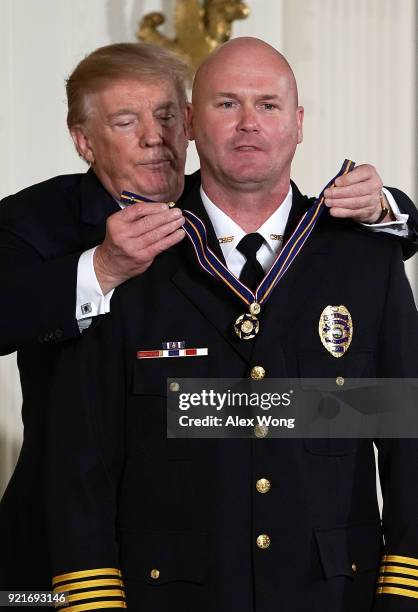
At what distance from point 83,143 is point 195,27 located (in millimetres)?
1069

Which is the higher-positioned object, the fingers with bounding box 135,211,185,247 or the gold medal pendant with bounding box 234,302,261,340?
the fingers with bounding box 135,211,185,247

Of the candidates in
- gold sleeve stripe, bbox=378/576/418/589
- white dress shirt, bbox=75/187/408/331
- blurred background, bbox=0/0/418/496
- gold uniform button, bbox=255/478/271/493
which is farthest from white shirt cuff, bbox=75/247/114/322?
blurred background, bbox=0/0/418/496

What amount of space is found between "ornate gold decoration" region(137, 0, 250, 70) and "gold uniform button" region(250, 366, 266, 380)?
5.15 ft

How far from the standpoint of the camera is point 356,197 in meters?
1.78

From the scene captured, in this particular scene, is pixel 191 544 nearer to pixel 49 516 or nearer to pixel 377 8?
pixel 49 516

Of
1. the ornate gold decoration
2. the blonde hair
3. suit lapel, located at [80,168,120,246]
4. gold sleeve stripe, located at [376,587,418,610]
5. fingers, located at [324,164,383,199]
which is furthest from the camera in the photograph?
the ornate gold decoration

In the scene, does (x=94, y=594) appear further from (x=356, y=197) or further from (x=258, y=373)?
(x=356, y=197)

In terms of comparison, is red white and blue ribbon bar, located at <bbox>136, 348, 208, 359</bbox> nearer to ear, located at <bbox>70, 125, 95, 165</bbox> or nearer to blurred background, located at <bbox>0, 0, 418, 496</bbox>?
ear, located at <bbox>70, 125, 95, 165</bbox>

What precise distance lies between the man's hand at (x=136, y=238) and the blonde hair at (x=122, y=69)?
0.42 meters

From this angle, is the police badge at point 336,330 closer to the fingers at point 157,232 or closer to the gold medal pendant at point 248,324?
the gold medal pendant at point 248,324

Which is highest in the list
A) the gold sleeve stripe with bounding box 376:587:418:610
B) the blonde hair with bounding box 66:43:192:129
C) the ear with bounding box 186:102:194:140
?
the blonde hair with bounding box 66:43:192:129

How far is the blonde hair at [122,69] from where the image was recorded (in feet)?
6.87

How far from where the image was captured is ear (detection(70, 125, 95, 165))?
7.04 ft

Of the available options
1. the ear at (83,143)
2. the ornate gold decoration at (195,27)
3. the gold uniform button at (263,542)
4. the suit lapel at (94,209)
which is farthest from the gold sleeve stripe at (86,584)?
the ornate gold decoration at (195,27)
